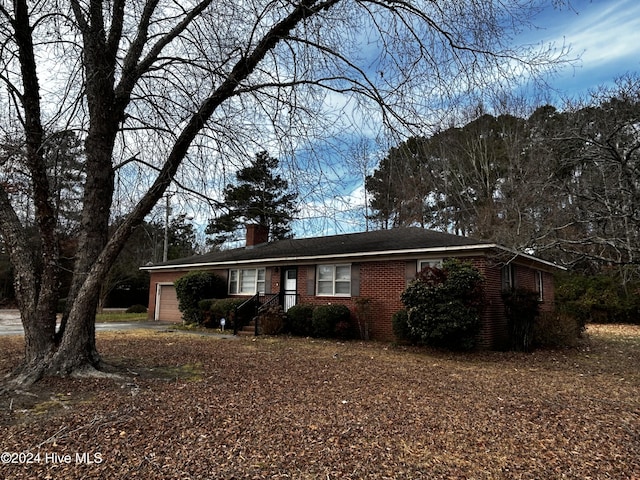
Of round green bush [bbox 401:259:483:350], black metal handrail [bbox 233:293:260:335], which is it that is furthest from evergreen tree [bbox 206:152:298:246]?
black metal handrail [bbox 233:293:260:335]

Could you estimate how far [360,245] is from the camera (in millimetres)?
13930

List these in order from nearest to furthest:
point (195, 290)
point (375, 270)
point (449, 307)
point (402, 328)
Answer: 1. point (449, 307)
2. point (402, 328)
3. point (375, 270)
4. point (195, 290)

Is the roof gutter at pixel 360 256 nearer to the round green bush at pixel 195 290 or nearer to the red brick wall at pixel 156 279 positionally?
the red brick wall at pixel 156 279

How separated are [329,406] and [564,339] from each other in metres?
8.63

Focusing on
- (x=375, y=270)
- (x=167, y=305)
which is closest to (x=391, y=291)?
(x=375, y=270)

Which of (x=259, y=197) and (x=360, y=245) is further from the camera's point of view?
(x=360, y=245)

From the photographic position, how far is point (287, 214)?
565 cm

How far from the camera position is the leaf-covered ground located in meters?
3.48

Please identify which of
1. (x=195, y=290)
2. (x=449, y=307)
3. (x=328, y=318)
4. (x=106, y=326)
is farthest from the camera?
(x=195, y=290)

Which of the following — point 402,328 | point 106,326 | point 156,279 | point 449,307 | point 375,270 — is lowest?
point 106,326

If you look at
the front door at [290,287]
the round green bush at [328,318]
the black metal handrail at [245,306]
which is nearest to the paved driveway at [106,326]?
the black metal handrail at [245,306]

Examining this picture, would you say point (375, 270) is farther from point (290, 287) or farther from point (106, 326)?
point (106, 326)

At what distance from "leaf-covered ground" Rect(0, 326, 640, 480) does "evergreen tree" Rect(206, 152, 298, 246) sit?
2.46 m

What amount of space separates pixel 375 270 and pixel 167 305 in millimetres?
11620
